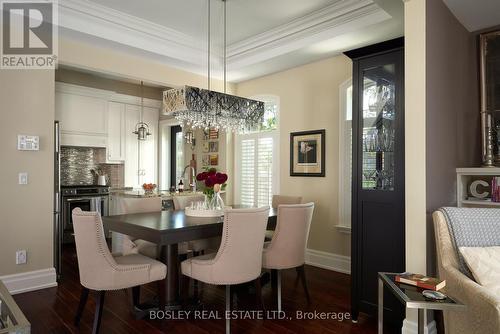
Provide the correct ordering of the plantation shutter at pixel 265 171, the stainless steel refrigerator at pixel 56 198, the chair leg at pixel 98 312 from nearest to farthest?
1. the chair leg at pixel 98 312
2. the stainless steel refrigerator at pixel 56 198
3. the plantation shutter at pixel 265 171

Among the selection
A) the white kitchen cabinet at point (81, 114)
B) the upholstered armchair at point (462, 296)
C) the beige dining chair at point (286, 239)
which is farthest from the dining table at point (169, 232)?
the white kitchen cabinet at point (81, 114)

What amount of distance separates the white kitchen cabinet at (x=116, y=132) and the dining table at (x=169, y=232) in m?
3.49

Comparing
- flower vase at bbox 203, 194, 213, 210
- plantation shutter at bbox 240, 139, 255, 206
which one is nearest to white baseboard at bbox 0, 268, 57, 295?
flower vase at bbox 203, 194, 213, 210

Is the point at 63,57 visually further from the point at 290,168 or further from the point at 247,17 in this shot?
the point at 290,168

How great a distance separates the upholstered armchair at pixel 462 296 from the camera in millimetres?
1564

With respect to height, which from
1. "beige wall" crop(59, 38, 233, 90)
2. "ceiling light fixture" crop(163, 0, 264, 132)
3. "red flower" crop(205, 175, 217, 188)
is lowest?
"red flower" crop(205, 175, 217, 188)

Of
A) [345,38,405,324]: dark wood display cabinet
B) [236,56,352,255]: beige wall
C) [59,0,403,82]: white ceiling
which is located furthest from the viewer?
[236,56,352,255]: beige wall

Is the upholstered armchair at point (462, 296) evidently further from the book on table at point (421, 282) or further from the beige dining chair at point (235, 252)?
the beige dining chair at point (235, 252)

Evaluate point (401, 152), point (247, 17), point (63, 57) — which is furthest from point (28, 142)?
point (401, 152)

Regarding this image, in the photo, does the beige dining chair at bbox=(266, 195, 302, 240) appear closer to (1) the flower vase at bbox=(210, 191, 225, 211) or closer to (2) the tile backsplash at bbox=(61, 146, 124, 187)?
(1) the flower vase at bbox=(210, 191, 225, 211)

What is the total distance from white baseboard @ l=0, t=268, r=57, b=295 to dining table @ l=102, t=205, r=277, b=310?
1099mm

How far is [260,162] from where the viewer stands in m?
5.26

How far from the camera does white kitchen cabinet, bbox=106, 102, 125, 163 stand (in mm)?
6289

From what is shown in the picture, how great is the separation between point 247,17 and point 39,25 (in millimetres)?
2203
